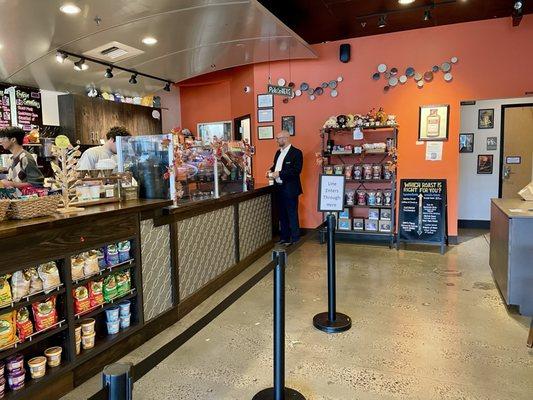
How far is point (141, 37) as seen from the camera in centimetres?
500

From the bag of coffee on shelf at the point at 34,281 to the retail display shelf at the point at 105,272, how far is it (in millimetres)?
219

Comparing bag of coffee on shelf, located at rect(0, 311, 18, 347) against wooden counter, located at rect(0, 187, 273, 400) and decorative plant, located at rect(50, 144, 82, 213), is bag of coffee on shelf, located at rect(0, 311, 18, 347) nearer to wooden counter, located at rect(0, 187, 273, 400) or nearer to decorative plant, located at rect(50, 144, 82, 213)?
wooden counter, located at rect(0, 187, 273, 400)

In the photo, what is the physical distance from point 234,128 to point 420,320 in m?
5.24

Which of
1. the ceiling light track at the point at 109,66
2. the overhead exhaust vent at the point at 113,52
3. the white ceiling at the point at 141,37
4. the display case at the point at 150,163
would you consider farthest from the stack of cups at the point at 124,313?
the ceiling light track at the point at 109,66

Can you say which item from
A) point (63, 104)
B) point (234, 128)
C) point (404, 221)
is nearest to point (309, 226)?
point (404, 221)

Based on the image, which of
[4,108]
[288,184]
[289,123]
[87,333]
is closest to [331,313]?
[87,333]

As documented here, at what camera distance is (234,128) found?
7.50 metres

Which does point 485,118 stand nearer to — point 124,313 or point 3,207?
point 124,313

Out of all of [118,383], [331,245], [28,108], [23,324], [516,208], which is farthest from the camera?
[28,108]

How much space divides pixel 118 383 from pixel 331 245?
2.23 m

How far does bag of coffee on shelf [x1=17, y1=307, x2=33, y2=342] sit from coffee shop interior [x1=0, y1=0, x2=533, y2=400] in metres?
0.01

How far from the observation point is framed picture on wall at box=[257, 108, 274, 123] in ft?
21.4

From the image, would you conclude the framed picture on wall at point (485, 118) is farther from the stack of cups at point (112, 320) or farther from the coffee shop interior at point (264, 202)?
the stack of cups at point (112, 320)

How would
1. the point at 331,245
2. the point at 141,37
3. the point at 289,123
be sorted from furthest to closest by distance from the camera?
1. the point at 289,123
2. the point at 141,37
3. the point at 331,245
